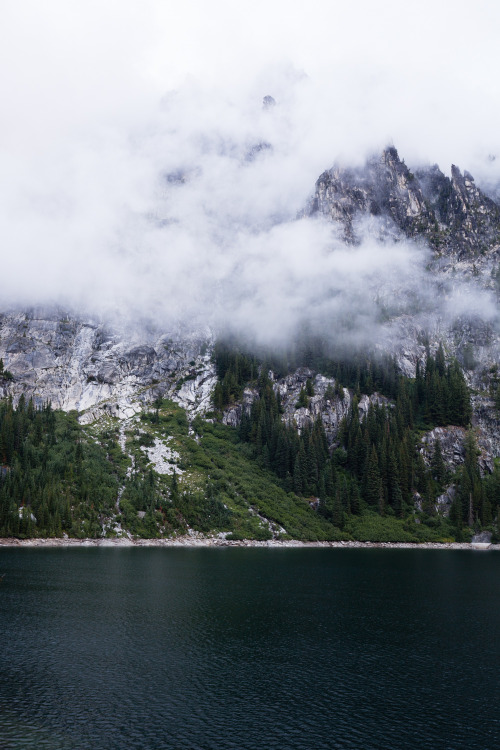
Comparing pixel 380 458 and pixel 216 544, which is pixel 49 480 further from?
pixel 380 458

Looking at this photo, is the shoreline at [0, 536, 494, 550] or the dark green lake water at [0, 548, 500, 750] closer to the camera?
the dark green lake water at [0, 548, 500, 750]

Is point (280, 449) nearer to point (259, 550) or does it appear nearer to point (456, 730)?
point (259, 550)

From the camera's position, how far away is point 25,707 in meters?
30.2

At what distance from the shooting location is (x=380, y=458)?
546ft

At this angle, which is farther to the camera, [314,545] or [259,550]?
[314,545]

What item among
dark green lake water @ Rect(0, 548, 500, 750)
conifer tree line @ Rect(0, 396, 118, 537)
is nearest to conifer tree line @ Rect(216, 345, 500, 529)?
conifer tree line @ Rect(0, 396, 118, 537)

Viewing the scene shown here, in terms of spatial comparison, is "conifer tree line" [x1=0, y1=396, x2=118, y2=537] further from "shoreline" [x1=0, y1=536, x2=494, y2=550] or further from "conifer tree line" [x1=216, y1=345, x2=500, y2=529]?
"conifer tree line" [x1=216, y1=345, x2=500, y2=529]

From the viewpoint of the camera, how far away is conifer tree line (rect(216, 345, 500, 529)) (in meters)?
154

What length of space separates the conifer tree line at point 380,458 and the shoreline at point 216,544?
9.36 meters

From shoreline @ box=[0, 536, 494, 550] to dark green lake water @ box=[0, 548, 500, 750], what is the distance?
39376 mm

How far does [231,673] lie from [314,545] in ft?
349

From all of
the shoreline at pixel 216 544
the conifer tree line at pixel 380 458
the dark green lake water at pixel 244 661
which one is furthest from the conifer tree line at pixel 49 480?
the conifer tree line at pixel 380 458

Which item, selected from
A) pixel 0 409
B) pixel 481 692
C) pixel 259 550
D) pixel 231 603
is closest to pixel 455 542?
pixel 259 550

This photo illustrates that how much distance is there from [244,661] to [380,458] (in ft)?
438
